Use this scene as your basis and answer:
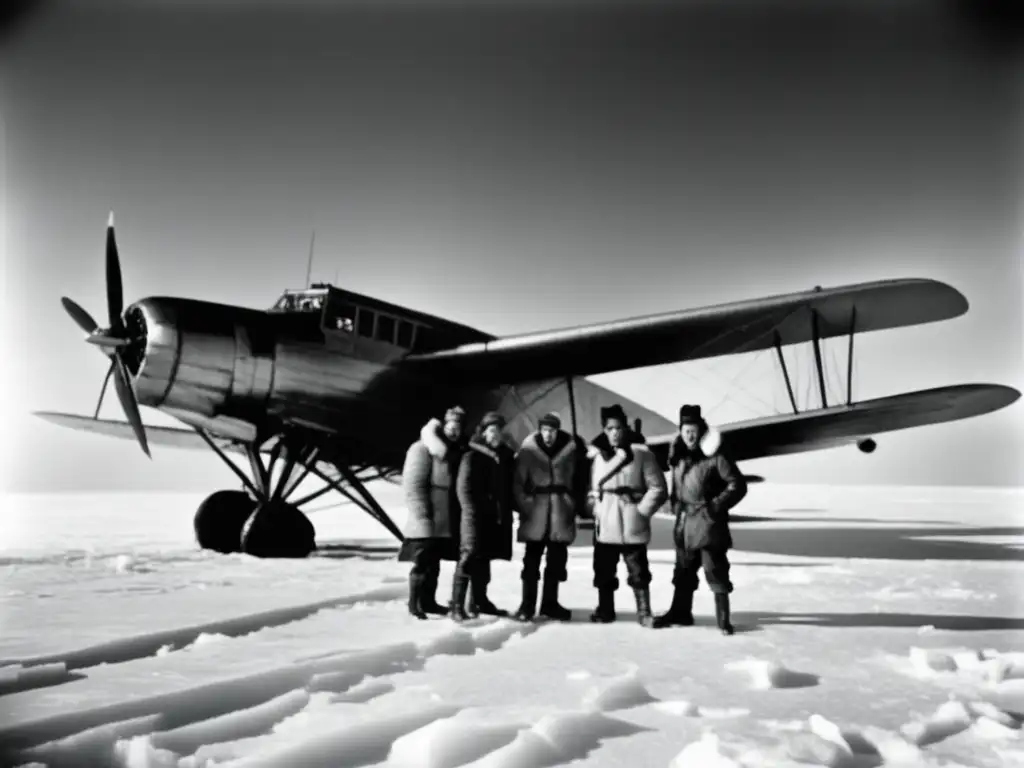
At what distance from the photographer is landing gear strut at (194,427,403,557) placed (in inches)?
361

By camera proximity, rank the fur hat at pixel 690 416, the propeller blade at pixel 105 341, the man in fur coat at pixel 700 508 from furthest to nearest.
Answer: the propeller blade at pixel 105 341 → the fur hat at pixel 690 416 → the man in fur coat at pixel 700 508

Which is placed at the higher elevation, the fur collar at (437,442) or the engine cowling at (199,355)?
the engine cowling at (199,355)

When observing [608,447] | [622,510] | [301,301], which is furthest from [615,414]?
[301,301]

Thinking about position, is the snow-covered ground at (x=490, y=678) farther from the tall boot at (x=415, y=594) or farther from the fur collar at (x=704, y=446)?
the fur collar at (x=704, y=446)

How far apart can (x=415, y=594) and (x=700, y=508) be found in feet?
6.83

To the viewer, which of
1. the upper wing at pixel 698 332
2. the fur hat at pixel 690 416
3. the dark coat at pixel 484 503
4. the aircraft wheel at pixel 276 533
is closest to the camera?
the fur hat at pixel 690 416

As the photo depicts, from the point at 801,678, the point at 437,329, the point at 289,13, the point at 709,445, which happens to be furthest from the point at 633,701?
the point at 437,329

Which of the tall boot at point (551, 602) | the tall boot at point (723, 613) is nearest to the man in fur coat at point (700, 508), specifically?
the tall boot at point (723, 613)

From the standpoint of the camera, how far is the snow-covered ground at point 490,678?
276cm

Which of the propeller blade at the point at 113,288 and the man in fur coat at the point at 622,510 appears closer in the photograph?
the man in fur coat at the point at 622,510

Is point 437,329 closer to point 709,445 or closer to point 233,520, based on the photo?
point 233,520

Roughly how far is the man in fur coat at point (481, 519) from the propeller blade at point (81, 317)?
6703 millimetres

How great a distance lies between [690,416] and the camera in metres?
5.53

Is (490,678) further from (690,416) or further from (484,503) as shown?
(690,416)
